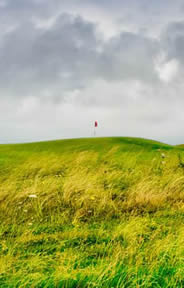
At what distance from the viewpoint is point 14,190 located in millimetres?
5664

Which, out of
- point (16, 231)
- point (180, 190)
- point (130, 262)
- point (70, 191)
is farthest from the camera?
point (180, 190)

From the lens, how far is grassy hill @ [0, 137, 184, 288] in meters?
2.36

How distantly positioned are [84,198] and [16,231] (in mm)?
1634

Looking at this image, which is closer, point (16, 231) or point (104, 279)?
point (104, 279)

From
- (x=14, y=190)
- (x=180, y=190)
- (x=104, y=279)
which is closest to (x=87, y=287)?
(x=104, y=279)

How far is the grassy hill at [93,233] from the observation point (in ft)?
7.74

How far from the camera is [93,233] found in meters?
3.69

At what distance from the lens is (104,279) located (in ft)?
7.61

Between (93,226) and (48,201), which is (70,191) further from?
(93,226)

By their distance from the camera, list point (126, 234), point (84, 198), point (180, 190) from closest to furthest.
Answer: point (126, 234)
point (84, 198)
point (180, 190)

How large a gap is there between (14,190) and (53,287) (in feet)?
12.2

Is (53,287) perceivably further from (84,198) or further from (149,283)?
(84,198)

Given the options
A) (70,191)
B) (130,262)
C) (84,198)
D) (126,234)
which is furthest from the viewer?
(70,191)

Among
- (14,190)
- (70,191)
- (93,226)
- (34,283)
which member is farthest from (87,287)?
(14,190)
